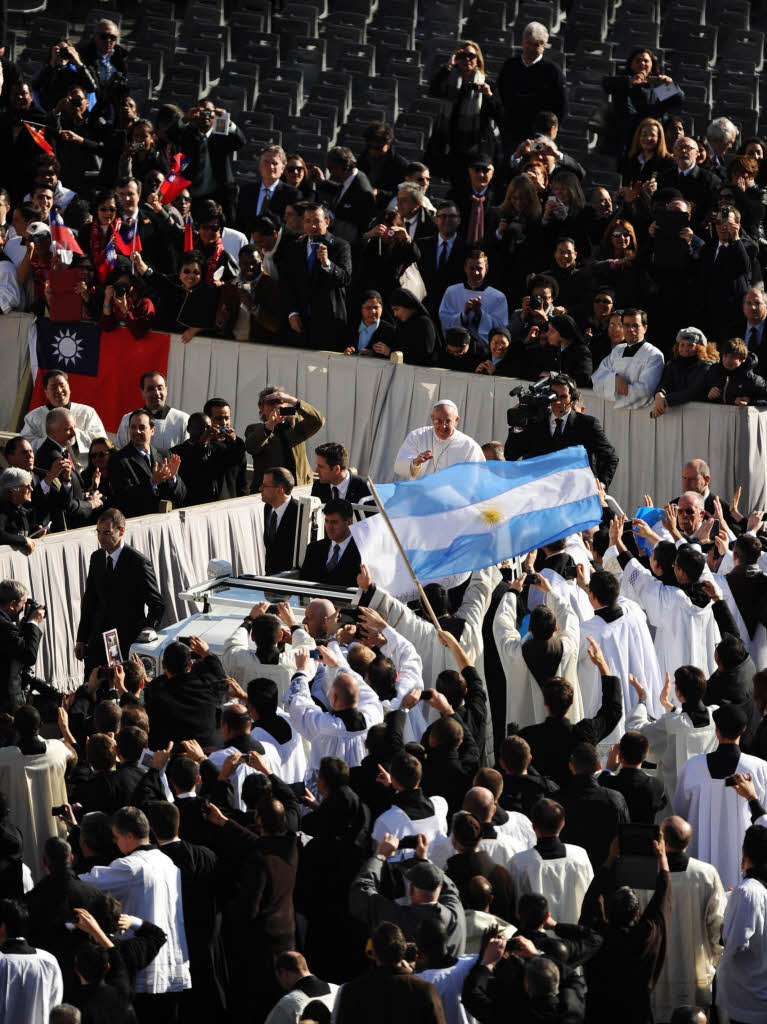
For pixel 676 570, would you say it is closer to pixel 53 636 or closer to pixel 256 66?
pixel 53 636

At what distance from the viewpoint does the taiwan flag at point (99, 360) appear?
1758cm

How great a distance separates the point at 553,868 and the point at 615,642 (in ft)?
9.98

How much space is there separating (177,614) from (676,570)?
4062 millimetres

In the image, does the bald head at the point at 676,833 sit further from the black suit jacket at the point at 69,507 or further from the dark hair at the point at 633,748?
the black suit jacket at the point at 69,507

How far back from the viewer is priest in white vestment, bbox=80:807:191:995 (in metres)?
8.29

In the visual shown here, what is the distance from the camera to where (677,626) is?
40.3ft

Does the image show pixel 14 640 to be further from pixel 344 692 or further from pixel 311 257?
pixel 311 257

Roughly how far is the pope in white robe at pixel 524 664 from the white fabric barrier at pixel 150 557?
2.81 m

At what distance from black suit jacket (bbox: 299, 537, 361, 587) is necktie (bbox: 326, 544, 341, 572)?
2 cm

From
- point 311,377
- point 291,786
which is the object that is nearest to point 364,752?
point 291,786

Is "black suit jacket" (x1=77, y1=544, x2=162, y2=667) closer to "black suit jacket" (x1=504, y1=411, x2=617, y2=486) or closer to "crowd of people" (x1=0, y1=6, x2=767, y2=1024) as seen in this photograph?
"crowd of people" (x1=0, y1=6, x2=767, y2=1024)

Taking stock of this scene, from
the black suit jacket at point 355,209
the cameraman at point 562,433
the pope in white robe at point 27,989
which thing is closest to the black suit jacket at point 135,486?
the cameraman at point 562,433

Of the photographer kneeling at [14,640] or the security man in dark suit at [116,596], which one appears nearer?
the photographer kneeling at [14,640]

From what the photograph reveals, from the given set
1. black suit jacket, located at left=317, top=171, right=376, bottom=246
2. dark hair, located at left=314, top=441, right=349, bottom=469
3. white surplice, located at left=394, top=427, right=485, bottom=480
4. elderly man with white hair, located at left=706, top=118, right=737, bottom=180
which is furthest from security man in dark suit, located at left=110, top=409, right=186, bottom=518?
elderly man with white hair, located at left=706, top=118, right=737, bottom=180
